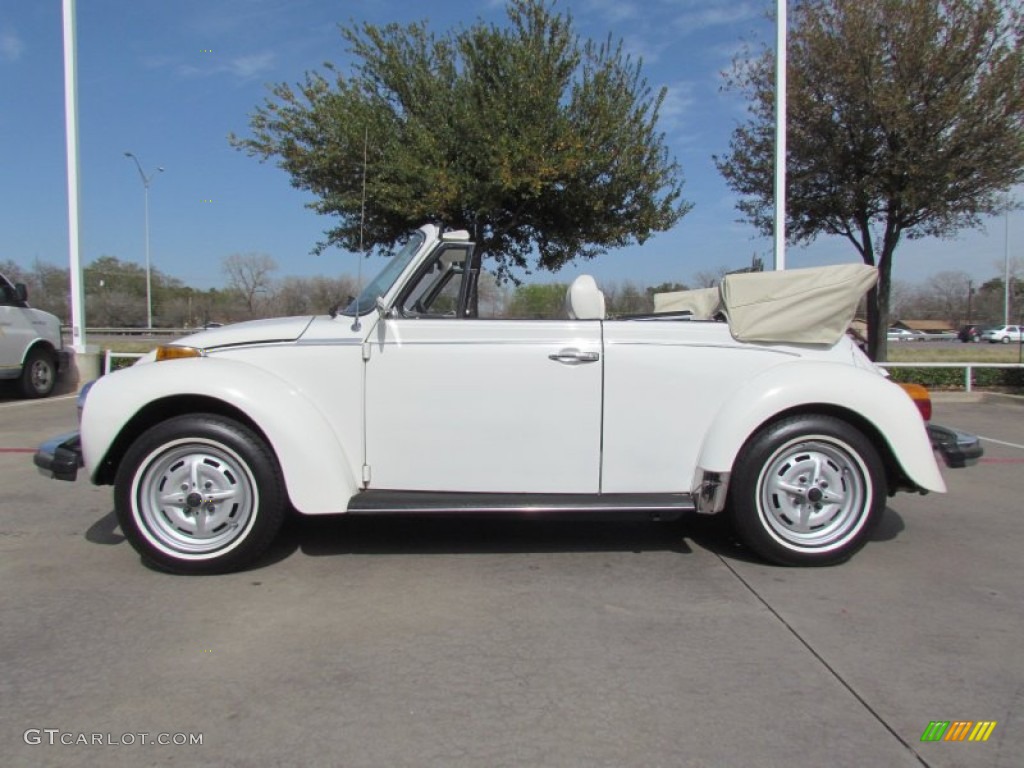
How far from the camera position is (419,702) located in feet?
8.55

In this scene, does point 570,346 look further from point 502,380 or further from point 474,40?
point 474,40

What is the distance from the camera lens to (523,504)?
12.6 feet

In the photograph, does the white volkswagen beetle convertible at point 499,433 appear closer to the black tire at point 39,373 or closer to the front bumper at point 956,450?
the front bumper at point 956,450

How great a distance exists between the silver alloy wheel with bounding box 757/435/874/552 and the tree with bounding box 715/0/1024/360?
36.6ft

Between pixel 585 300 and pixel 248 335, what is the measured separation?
6.45 feet

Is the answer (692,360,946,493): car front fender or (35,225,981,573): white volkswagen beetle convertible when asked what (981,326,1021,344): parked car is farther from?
(35,225,981,573): white volkswagen beetle convertible

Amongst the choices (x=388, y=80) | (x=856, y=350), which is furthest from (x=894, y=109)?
(x=856, y=350)

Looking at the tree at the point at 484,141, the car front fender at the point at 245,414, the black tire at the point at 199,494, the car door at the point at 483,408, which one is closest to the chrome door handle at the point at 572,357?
the car door at the point at 483,408

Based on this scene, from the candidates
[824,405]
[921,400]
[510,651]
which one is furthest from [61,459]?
[921,400]

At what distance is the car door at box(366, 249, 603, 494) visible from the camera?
3.90 meters

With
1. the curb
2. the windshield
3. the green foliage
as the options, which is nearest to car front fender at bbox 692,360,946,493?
the green foliage

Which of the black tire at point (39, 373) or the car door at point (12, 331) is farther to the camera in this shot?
the black tire at point (39, 373)

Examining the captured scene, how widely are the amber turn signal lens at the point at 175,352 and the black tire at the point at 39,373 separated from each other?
9.74 meters

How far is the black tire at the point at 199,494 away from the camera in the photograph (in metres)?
3.74
